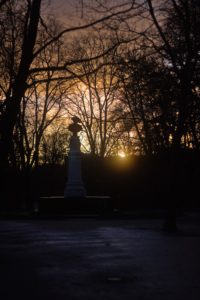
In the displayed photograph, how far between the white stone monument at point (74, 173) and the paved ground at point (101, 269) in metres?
20.5

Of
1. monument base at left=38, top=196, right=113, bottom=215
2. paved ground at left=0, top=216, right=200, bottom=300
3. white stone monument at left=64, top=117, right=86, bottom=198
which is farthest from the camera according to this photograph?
white stone monument at left=64, top=117, right=86, bottom=198

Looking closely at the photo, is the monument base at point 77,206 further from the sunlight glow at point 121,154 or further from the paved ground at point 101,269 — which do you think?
the sunlight glow at point 121,154

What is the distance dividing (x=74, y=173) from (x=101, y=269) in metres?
27.9

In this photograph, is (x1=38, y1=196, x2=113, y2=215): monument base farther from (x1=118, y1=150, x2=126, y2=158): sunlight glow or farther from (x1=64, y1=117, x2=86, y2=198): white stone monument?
(x1=118, y1=150, x2=126, y2=158): sunlight glow

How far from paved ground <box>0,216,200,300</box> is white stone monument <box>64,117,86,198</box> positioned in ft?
67.2

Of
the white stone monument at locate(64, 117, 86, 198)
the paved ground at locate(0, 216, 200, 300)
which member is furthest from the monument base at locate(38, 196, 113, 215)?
the paved ground at locate(0, 216, 200, 300)

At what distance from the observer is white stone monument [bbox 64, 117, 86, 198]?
38062mm

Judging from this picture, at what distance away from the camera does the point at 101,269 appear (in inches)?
426

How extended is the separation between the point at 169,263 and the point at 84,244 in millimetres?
4848

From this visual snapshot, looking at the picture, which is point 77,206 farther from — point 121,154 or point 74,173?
point 121,154

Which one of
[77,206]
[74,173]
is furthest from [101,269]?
[74,173]

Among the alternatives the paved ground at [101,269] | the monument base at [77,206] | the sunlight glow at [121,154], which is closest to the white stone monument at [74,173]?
the monument base at [77,206]

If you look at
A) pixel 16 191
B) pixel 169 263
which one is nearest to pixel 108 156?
pixel 16 191

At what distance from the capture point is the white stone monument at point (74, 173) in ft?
125
